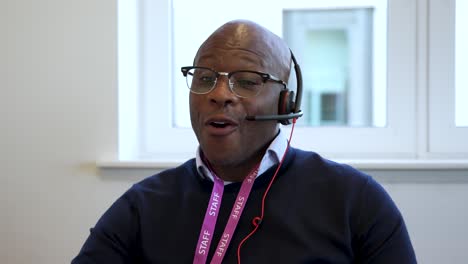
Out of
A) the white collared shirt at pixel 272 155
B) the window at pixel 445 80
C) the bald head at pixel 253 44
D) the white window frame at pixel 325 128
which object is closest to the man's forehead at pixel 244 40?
the bald head at pixel 253 44

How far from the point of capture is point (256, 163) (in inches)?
42.9

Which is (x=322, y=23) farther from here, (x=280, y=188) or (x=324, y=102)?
(x=280, y=188)

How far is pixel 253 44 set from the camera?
40.7 inches

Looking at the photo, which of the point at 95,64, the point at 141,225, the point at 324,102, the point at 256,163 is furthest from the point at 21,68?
the point at 324,102

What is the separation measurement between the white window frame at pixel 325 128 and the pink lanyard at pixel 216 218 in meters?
0.56

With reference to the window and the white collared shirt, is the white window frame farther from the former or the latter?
the white collared shirt

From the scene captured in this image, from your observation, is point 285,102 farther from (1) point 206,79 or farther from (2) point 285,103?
(1) point 206,79

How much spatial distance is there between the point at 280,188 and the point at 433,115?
863mm

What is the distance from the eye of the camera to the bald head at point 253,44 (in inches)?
40.6

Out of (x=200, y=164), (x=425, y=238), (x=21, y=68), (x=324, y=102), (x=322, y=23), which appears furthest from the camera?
(x=322, y=23)

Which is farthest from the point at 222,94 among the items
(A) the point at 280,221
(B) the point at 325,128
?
(B) the point at 325,128

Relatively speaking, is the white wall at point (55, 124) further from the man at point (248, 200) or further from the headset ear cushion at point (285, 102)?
the headset ear cushion at point (285, 102)

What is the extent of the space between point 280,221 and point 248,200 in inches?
3.4

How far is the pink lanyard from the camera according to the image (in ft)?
3.23
